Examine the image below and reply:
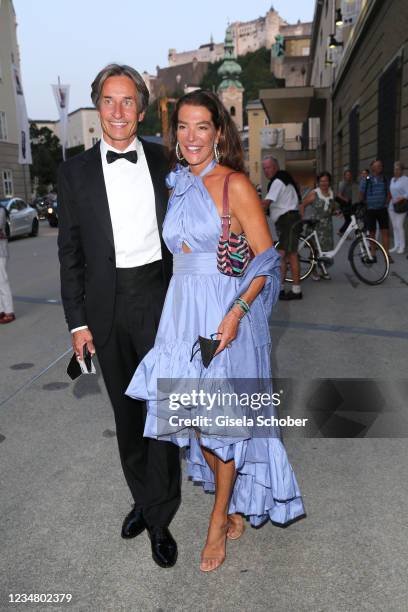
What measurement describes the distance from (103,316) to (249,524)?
4.26 feet

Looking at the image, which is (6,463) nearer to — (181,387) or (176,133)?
(181,387)

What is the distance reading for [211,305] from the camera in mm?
2465

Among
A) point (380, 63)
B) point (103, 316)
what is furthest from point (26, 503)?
point (380, 63)

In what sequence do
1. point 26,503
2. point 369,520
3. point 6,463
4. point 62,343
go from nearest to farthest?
1. point 369,520
2. point 26,503
3. point 6,463
4. point 62,343

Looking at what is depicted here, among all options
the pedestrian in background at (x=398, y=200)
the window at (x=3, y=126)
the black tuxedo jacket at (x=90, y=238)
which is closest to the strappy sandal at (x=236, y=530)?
the black tuxedo jacket at (x=90, y=238)

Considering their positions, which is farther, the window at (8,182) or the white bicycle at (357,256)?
the window at (8,182)

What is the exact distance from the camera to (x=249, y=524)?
302 cm

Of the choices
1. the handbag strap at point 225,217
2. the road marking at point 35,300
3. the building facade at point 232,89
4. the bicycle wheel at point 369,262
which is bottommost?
the road marking at point 35,300

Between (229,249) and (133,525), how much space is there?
1.48m

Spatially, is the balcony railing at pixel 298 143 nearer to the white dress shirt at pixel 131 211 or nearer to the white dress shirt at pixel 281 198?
the white dress shirt at pixel 281 198

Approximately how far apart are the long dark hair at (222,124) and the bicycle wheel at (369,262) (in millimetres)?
7391

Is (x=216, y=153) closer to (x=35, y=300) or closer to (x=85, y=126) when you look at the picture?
(x=35, y=300)

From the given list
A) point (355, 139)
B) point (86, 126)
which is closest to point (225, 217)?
point (355, 139)

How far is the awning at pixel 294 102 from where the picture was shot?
30.8 metres
